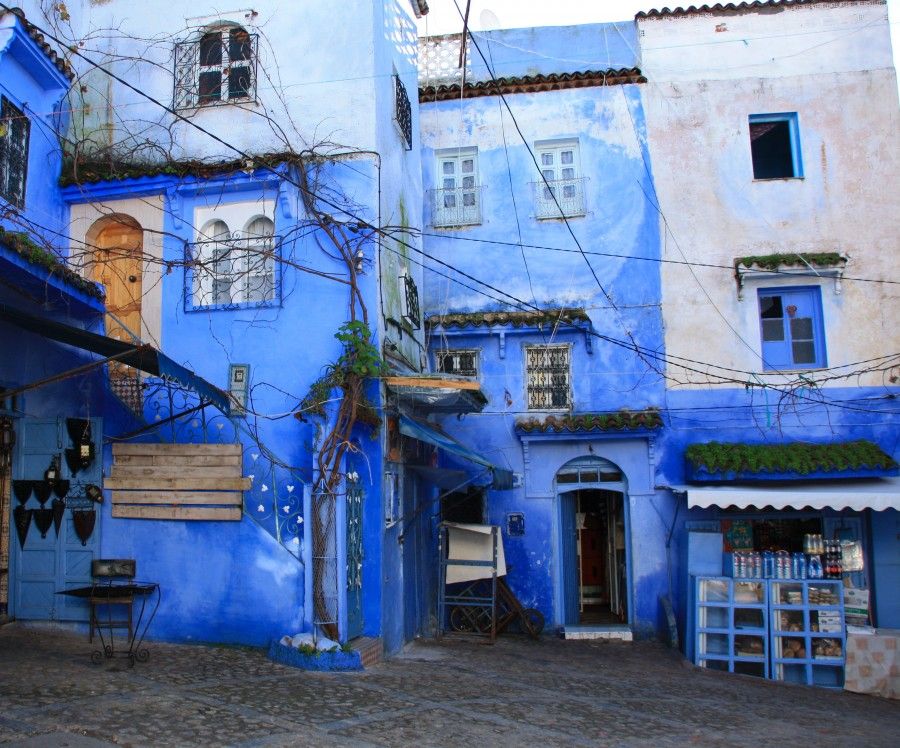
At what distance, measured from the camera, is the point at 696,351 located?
13914 mm

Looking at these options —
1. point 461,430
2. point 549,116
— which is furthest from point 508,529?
point 549,116

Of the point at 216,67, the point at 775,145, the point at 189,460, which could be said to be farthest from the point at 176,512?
the point at 775,145

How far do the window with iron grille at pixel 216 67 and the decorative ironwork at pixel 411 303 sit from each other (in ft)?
11.3

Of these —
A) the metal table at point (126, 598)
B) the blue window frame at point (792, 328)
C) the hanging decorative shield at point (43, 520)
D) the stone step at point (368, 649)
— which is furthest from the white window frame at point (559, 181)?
the hanging decorative shield at point (43, 520)

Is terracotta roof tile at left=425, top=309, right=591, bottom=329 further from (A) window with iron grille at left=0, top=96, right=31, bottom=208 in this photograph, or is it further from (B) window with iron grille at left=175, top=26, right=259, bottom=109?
(A) window with iron grille at left=0, top=96, right=31, bottom=208

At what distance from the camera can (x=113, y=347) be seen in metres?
8.35

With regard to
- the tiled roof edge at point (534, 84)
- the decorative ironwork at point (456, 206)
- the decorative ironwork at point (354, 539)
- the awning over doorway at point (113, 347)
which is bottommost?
the decorative ironwork at point (354, 539)

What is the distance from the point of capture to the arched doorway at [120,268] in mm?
11055

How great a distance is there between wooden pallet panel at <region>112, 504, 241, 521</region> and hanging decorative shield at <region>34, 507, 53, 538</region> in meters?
0.82

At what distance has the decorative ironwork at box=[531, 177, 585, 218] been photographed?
14.5 meters

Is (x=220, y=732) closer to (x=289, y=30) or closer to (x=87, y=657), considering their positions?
(x=87, y=657)

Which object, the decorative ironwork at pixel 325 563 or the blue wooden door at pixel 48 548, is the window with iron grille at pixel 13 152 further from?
the decorative ironwork at pixel 325 563

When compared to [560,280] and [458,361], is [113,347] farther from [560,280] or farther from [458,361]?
[560,280]

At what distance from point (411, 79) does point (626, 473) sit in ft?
24.0
